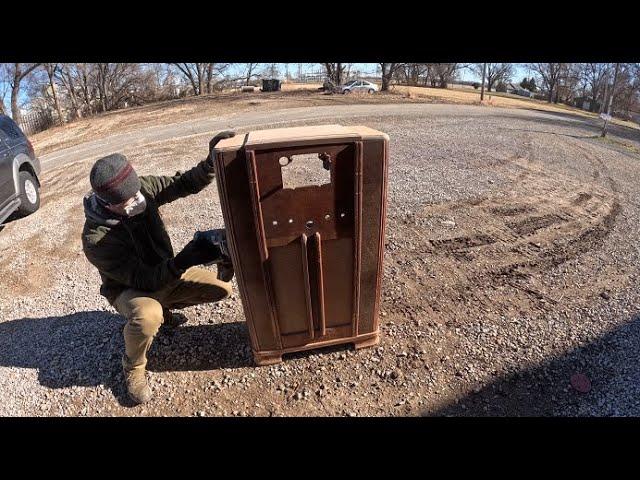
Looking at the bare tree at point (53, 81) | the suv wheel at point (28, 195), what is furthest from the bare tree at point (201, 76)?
the suv wheel at point (28, 195)

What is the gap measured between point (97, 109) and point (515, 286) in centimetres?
2818

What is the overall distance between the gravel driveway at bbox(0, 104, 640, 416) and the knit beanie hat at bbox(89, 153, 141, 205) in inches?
56.6

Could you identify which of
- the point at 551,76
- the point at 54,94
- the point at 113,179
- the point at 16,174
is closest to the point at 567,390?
the point at 113,179

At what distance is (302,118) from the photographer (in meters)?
14.5

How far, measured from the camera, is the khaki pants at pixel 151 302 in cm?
273

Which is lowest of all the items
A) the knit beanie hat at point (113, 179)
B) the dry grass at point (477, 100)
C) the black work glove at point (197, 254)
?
the dry grass at point (477, 100)

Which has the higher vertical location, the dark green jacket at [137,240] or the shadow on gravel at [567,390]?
the dark green jacket at [137,240]

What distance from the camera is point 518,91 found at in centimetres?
4706

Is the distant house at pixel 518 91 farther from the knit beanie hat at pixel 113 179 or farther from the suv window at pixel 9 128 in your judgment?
the knit beanie hat at pixel 113 179

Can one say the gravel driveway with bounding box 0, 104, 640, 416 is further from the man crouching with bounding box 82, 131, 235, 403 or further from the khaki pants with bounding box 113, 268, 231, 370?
the man crouching with bounding box 82, 131, 235, 403

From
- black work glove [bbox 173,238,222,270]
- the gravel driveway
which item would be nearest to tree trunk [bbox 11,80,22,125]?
the gravel driveway

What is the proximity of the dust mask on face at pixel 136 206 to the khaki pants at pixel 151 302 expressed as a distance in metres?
0.58

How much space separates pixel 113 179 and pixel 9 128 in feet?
18.7

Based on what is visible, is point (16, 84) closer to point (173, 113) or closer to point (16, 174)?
point (173, 113)
